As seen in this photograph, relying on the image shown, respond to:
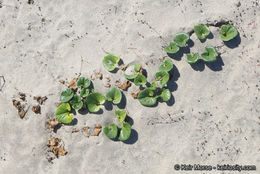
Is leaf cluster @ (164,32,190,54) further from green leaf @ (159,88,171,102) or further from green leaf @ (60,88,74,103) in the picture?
green leaf @ (60,88,74,103)

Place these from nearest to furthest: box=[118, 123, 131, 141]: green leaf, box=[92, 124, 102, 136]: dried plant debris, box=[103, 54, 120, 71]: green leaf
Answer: box=[118, 123, 131, 141]: green leaf → box=[92, 124, 102, 136]: dried plant debris → box=[103, 54, 120, 71]: green leaf

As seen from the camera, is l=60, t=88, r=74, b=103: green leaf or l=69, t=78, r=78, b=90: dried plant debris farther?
l=69, t=78, r=78, b=90: dried plant debris

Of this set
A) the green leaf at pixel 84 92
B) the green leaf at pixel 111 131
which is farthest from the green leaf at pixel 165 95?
the green leaf at pixel 84 92

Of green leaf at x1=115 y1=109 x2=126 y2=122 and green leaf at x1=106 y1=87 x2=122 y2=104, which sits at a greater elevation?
green leaf at x1=106 y1=87 x2=122 y2=104

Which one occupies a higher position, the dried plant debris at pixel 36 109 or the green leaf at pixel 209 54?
the green leaf at pixel 209 54

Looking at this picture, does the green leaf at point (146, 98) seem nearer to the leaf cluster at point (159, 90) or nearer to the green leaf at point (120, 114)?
the leaf cluster at point (159, 90)

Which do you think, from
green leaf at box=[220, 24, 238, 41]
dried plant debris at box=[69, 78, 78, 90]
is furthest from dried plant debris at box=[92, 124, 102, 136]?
green leaf at box=[220, 24, 238, 41]

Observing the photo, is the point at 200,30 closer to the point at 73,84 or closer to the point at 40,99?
the point at 73,84
